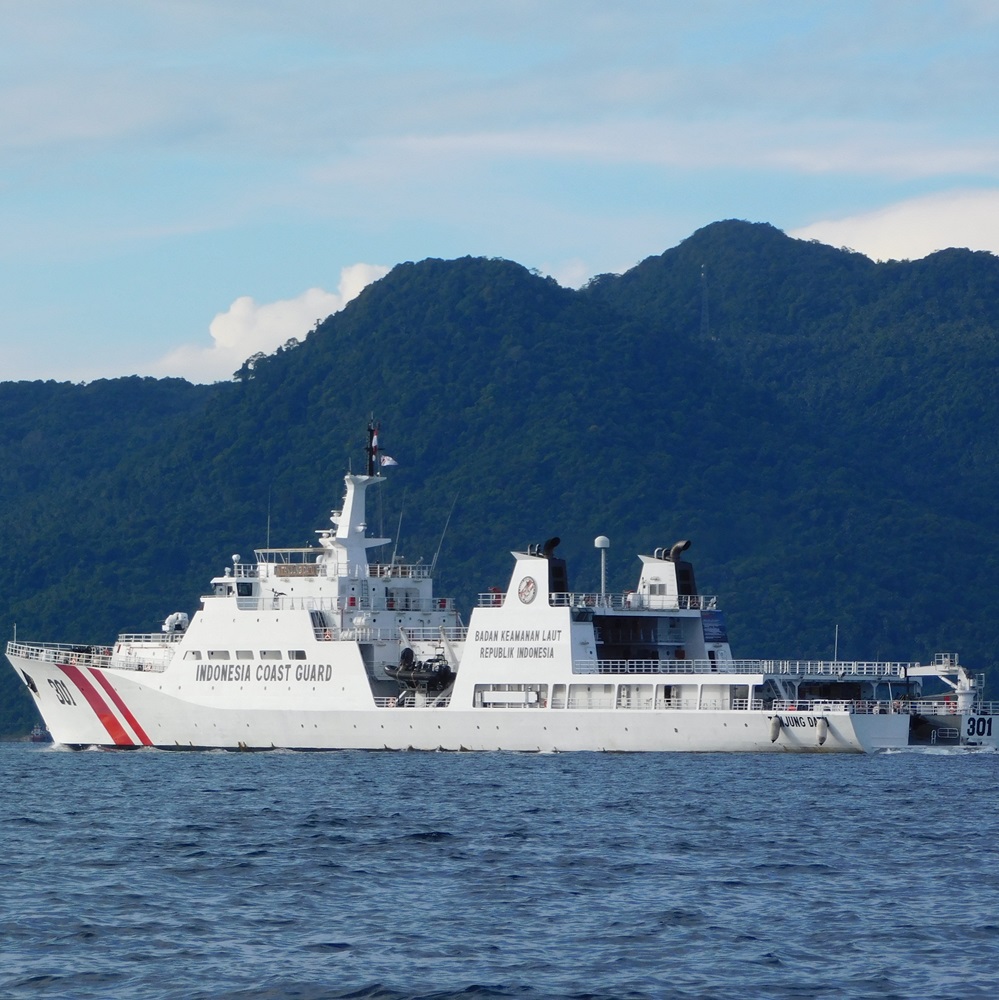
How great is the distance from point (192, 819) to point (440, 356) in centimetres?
10724

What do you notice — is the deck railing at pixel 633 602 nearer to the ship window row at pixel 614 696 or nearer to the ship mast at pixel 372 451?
the ship window row at pixel 614 696

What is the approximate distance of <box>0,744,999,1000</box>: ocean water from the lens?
20.3 m

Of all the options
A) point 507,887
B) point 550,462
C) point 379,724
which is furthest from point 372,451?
point 550,462

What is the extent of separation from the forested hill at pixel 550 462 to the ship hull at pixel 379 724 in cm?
5141

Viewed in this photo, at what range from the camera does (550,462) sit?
4877 inches

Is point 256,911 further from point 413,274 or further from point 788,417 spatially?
point 413,274

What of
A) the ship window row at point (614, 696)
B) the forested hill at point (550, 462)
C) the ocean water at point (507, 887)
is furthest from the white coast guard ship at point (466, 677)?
the forested hill at point (550, 462)

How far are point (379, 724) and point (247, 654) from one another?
4.89m

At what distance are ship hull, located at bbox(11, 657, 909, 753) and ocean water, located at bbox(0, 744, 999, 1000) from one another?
5.85 metres

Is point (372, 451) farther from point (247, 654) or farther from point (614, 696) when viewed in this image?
point (614, 696)

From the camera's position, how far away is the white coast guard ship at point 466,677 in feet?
163

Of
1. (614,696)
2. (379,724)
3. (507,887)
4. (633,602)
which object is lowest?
(507,887)

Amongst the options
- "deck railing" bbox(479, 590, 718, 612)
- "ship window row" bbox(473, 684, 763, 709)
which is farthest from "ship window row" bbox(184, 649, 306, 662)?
"ship window row" bbox(473, 684, 763, 709)

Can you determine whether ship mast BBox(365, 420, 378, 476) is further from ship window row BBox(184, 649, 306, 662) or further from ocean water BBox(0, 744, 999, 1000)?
ocean water BBox(0, 744, 999, 1000)
